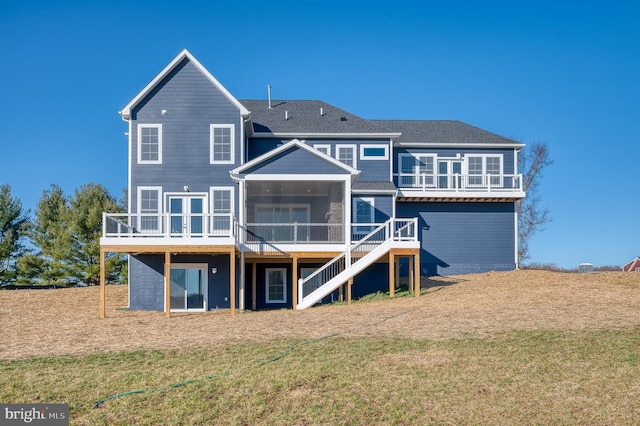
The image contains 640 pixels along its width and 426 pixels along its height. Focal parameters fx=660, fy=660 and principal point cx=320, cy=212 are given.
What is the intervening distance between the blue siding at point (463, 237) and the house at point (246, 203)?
595 millimetres

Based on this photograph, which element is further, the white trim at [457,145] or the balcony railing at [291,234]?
the white trim at [457,145]

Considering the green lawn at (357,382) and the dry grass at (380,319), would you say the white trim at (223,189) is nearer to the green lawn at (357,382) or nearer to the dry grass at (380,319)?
the dry grass at (380,319)

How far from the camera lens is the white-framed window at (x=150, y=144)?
25.2 meters

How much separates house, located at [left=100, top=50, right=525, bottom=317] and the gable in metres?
0.04

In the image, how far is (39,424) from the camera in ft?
33.9

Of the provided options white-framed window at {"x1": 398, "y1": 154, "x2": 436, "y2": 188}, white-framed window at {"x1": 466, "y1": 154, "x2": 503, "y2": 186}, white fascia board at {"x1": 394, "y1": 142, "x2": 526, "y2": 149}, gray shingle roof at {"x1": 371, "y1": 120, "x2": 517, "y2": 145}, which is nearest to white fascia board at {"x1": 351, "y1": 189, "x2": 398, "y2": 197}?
white-framed window at {"x1": 398, "y1": 154, "x2": 436, "y2": 188}

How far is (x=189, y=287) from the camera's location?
987 inches

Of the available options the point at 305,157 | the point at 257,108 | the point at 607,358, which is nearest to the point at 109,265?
the point at 257,108

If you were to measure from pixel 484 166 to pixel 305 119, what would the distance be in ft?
28.4

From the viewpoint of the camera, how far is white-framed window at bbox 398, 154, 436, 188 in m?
30.2

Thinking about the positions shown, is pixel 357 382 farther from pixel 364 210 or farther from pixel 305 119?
pixel 305 119

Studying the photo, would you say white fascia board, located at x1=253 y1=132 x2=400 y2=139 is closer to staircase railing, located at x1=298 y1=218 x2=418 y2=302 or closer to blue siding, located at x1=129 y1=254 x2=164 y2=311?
staircase railing, located at x1=298 y1=218 x2=418 y2=302

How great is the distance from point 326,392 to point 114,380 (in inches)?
156

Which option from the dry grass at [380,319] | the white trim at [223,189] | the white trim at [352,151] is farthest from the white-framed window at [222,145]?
the dry grass at [380,319]
